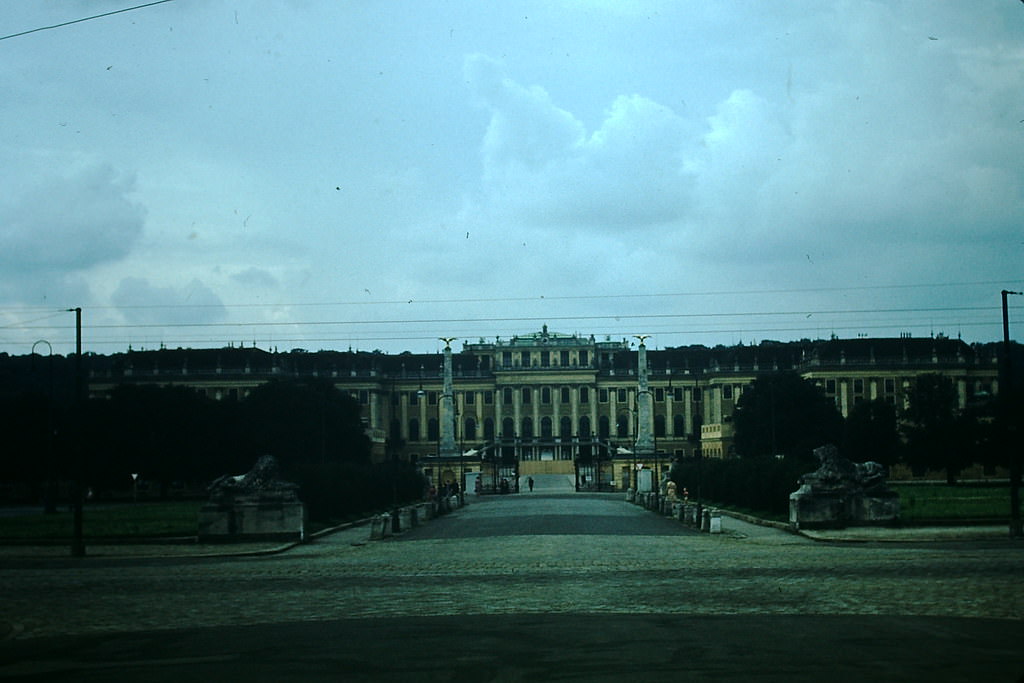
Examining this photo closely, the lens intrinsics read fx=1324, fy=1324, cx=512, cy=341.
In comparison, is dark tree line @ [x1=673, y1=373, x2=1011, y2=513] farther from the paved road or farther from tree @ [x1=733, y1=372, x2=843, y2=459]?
the paved road

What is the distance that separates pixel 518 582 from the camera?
20750mm

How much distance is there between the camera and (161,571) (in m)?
25.7

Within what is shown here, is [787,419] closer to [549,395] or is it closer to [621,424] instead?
[621,424]

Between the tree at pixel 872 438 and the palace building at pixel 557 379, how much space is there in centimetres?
4332

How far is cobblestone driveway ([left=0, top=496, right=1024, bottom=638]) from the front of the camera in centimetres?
1630

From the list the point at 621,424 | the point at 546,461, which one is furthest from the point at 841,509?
the point at 621,424

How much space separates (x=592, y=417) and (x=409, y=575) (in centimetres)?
14733

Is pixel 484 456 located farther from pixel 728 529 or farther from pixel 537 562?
pixel 537 562

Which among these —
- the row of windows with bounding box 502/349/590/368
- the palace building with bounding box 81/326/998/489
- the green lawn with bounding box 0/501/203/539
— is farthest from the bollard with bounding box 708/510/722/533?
the row of windows with bounding box 502/349/590/368

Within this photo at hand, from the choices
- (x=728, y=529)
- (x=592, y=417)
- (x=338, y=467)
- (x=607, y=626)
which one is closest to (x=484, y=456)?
(x=592, y=417)

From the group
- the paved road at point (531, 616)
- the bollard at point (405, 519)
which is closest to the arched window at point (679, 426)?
the bollard at point (405, 519)

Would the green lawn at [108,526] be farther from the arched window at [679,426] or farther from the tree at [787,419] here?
the arched window at [679,426]

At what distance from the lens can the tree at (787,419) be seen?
104m

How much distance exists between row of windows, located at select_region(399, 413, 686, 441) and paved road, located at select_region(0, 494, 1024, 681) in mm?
139991
